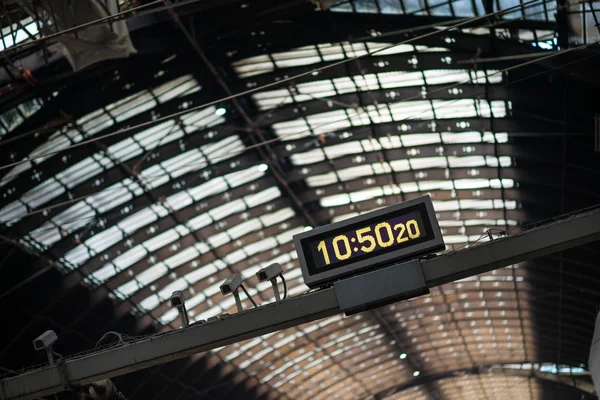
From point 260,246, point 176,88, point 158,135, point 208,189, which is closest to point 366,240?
point 176,88

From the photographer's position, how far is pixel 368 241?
13805 mm

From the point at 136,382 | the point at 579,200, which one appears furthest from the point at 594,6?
the point at 136,382

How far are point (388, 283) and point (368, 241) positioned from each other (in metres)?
0.65

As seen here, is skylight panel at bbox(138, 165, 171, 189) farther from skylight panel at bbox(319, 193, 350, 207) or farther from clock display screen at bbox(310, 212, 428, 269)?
clock display screen at bbox(310, 212, 428, 269)

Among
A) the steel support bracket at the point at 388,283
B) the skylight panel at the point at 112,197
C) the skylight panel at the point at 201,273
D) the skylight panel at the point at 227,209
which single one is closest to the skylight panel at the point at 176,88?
the skylight panel at the point at 112,197

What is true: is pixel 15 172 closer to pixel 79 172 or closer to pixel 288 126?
pixel 79 172

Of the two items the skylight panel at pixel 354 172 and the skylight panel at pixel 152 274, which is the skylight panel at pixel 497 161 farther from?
the skylight panel at pixel 152 274

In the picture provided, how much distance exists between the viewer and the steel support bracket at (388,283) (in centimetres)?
1386

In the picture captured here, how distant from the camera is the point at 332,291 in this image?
14250mm

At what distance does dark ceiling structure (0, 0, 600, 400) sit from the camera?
90.6 feet

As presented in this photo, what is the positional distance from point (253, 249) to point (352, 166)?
8.14m

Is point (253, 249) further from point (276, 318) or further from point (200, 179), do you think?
point (276, 318)

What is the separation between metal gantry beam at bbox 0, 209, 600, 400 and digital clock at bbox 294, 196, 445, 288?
19.3 inches

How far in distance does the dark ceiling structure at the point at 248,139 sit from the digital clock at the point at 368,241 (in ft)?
23.5
